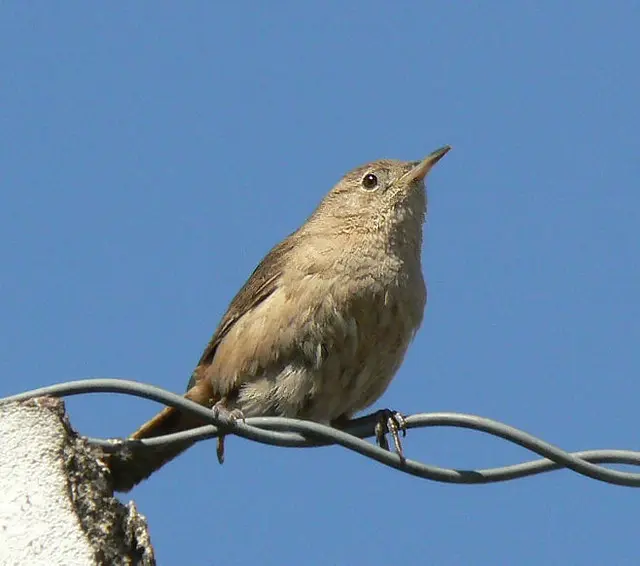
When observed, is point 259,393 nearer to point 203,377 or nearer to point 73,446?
point 203,377

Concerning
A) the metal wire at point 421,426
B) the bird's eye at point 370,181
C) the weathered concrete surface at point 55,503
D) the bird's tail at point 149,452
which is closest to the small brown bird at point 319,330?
the bird's tail at point 149,452

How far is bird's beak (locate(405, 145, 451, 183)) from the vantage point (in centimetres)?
724

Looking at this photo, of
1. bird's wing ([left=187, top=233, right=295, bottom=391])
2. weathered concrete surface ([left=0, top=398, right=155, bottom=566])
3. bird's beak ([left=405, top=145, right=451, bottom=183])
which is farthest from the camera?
bird's beak ([left=405, top=145, right=451, bottom=183])

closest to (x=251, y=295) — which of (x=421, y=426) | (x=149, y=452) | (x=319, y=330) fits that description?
(x=319, y=330)

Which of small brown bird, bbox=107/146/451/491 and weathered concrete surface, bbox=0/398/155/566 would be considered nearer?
weathered concrete surface, bbox=0/398/155/566

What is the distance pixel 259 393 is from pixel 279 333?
35 centimetres

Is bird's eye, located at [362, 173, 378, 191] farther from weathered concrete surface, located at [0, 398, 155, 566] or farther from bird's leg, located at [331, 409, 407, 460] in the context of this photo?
weathered concrete surface, located at [0, 398, 155, 566]

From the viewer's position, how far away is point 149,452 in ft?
14.2

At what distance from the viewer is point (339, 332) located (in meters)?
6.04

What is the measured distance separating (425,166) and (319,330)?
173 cm

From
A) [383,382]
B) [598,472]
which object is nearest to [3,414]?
[598,472]

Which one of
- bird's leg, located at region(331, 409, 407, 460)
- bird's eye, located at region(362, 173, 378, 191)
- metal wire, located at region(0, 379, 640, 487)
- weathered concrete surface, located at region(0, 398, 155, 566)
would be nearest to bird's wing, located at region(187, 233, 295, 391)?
bird's eye, located at region(362, 173, 378, 191)

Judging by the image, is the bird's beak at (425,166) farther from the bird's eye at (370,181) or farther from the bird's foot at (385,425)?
the bird's foot at (385,425)

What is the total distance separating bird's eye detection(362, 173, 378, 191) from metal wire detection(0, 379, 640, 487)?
3.29 meters
